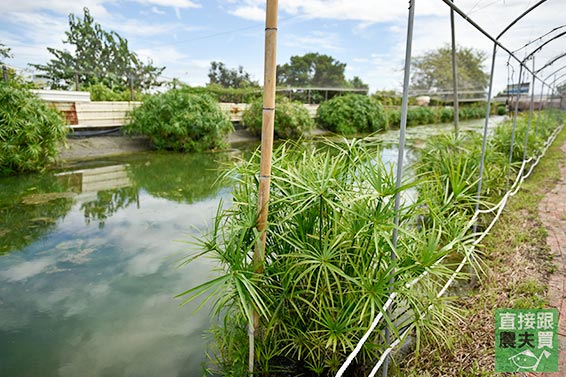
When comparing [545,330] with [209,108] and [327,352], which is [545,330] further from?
[209,108]

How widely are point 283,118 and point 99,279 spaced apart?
25.8 feet

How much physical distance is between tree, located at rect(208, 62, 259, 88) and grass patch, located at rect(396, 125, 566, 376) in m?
12.5

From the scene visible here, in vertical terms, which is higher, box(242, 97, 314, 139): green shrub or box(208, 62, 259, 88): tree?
box(208, 62, 259, 88): tree

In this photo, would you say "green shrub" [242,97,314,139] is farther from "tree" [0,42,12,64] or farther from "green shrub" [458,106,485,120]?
"green shrub" [458,106,485,120]

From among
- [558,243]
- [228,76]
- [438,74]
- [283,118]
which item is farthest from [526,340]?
[438,74]

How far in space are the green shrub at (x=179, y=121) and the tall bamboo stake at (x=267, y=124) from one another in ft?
21.8

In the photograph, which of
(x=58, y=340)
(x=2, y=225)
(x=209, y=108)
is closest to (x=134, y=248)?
(x=58, y=340)

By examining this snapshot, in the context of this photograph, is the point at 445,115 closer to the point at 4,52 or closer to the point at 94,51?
the point at 94,51

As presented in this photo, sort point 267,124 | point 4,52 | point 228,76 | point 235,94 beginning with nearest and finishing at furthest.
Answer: point 267,124
point 4,52
point 235,94
point 228,76

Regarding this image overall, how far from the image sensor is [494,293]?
211 cm

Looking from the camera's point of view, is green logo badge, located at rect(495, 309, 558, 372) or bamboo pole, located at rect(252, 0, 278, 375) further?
green logo badge, located at rect(495, 309, 558, 372)

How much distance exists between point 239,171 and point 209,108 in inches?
266

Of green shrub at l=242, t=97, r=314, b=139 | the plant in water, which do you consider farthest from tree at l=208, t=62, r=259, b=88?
the plant in water

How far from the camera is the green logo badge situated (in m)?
1.56
